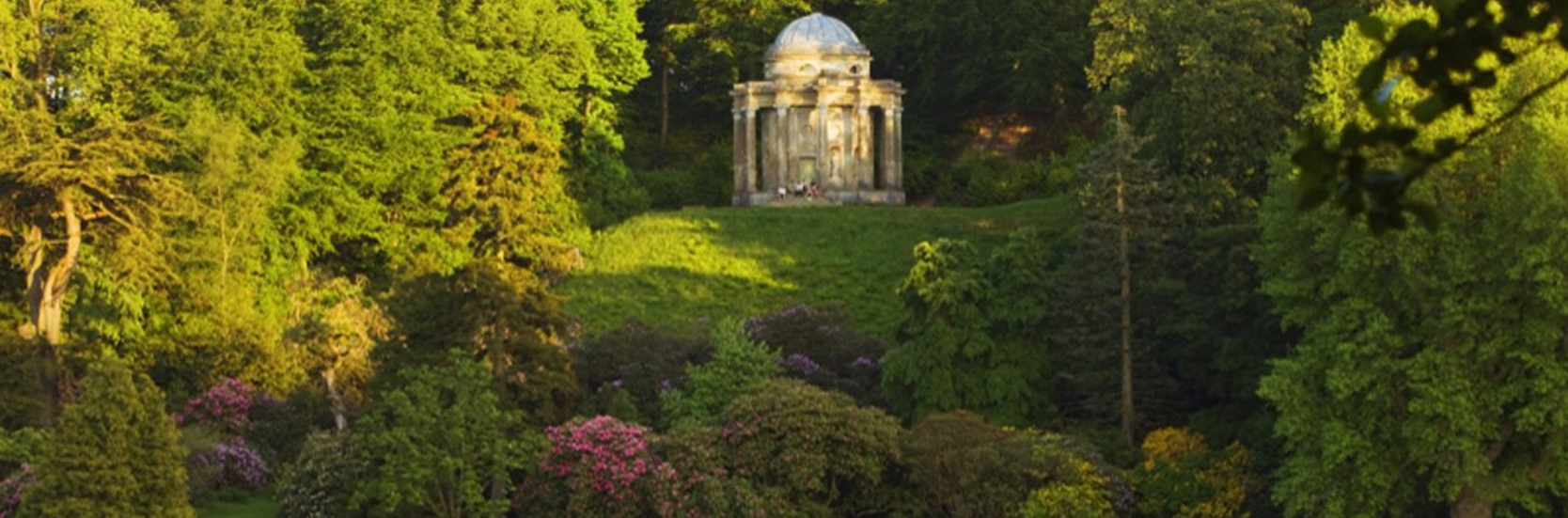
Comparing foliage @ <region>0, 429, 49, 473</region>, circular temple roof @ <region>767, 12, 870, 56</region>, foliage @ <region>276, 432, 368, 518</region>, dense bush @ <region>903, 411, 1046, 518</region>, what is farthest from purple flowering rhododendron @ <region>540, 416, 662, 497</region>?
circular temple roof @ <region>767, 12, 870, 56</region>

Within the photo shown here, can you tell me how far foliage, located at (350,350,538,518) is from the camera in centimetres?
3853

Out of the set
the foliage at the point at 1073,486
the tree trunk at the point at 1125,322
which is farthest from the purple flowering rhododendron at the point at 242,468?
the tree trunk at the point at 1125,322

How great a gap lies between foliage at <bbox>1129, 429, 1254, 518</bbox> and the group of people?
28.3 metres

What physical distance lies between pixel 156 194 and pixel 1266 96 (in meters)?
19.5

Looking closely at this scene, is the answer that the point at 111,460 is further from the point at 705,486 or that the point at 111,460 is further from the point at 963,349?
the point at 963,349

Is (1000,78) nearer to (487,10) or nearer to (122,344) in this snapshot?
(487,10)

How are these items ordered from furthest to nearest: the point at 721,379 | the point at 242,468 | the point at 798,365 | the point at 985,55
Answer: the point at 985,55 < the point at 798,365 < the point at 242,468 < the point at 721,379

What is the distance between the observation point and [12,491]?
40906 mm

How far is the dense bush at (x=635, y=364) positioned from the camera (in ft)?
143

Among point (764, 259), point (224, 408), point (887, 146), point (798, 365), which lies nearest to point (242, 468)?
point (224, 408)

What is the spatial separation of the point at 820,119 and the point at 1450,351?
33.6 meters

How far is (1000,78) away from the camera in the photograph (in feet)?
227

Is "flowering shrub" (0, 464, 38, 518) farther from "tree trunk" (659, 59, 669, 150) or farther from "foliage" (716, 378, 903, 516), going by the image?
"tree trunk" (659, 59, 669, 150)

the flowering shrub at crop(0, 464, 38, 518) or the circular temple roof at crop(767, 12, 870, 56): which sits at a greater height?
the circular temple roof at crop(767, 12, 870, 56)
